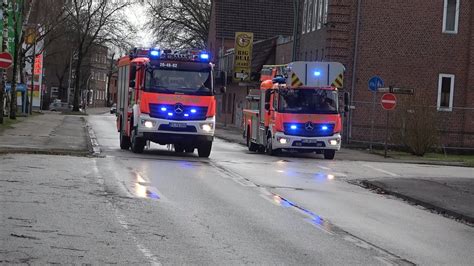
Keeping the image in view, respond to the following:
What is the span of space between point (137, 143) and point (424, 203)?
11.9 m

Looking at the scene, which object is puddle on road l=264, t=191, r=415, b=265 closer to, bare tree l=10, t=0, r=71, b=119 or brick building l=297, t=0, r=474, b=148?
brick building l=297, t=0, r=474, b=148

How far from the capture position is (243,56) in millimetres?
56031

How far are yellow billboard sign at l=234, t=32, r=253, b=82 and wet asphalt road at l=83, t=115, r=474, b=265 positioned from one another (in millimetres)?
34169

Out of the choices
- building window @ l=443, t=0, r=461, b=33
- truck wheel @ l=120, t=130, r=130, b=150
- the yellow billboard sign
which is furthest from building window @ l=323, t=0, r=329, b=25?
truck wheel @ l=120, t=130, r=130, b=150

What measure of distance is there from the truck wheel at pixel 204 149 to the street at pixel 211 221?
4.64 meters

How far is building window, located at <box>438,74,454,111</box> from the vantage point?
41969 mm

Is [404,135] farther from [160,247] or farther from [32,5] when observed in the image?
[160,247]

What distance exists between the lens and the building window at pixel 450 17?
41750 millimetres

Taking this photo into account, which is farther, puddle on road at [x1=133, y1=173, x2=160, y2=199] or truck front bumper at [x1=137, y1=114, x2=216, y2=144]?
truck front bumper at [x1=137, y1=114, x2=216, y2=144]

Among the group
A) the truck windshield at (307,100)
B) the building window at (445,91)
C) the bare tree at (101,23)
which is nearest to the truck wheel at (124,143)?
the truck windshield at (307,100)

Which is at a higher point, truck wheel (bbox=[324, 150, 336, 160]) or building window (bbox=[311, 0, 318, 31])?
building window (bbox=[311, 0, 318, 31])

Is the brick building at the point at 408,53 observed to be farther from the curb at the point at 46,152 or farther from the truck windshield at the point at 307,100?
the curb at the point at 46,152

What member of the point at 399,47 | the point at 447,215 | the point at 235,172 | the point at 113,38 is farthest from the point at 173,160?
the point at 113,38

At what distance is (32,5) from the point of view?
4341cm
